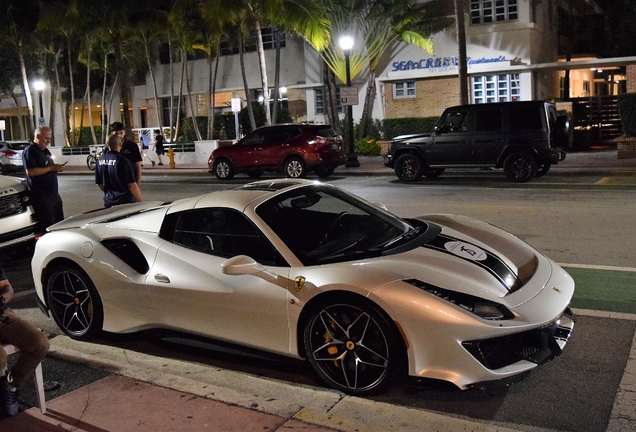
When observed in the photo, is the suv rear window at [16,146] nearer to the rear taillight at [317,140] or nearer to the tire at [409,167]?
the rear taillight at [317,140]

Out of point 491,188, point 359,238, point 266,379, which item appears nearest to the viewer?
point 266,379

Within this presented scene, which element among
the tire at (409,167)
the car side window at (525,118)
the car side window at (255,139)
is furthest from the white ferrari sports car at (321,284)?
the car side window at (255,139)

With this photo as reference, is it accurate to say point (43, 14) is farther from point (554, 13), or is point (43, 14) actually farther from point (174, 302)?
point (174, 302)

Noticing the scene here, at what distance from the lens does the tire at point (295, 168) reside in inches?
789

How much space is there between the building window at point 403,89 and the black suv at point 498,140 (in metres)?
13.6

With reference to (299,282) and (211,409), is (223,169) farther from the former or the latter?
(211,409)

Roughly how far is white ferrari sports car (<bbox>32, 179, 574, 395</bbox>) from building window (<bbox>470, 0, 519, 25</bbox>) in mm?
24542

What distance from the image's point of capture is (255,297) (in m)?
4.87

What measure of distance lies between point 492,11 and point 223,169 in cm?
1425

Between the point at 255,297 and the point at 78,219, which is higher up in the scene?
the point at 78,219

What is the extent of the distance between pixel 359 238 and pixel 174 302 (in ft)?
4.97

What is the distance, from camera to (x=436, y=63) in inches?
1160

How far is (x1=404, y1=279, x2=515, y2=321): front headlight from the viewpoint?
424cm

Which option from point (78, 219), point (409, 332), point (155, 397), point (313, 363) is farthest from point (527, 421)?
point (78, 219)
